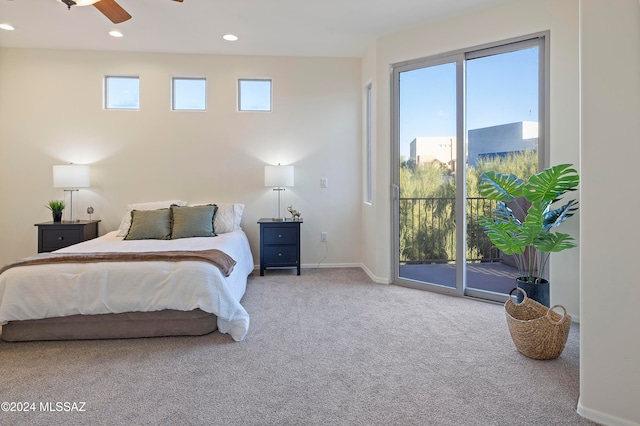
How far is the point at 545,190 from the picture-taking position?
2697mm

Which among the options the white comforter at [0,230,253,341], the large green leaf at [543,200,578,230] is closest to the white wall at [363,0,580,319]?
the large green leaf at [543,200,578,230]

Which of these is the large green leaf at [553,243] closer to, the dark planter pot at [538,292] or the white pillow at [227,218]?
the dark planter pot at [538,292]

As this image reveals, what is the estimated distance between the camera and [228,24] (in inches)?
155

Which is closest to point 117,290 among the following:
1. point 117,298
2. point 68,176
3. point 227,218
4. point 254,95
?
point 117,298

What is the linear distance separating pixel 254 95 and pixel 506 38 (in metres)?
3.15

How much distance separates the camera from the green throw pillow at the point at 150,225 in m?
4.00

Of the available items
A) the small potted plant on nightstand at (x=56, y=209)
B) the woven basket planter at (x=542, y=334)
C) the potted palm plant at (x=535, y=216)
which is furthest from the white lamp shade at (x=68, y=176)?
the woven basket planter at (x=542, y=334)

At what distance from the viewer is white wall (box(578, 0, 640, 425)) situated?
5.44ft

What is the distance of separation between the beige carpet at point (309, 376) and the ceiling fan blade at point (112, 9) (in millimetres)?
2646

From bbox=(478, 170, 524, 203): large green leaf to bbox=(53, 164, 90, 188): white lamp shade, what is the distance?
4.58 meters

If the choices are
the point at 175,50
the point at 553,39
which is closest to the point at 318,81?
the point at 175,50

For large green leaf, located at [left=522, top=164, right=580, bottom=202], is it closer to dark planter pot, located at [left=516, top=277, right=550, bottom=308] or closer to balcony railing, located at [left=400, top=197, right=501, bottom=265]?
dark planter pot, located at [left=516, top=277, right=550, bottom=308]

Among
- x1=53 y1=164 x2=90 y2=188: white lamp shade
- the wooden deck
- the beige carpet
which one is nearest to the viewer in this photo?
the beige carpet

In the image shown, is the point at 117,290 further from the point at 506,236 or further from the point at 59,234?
the point at 506,236
